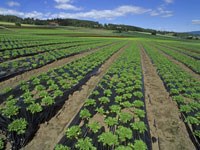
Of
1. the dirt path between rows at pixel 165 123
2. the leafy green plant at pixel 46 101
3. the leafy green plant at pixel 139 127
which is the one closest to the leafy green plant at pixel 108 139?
the leafy green plant at pixel 139 127

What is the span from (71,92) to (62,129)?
3816mm

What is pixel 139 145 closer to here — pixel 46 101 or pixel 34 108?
pixel 34 108

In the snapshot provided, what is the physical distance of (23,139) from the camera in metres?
5.73

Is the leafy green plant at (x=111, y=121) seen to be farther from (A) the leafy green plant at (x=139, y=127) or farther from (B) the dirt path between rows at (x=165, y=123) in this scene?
(B) the dirt path between rows at (x=165, y=123)

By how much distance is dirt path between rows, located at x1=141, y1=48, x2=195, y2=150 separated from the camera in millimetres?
6203

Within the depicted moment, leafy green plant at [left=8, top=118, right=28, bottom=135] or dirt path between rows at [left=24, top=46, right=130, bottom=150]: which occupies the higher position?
leafy green plant at [left=8, top=118, right=28, bottom=135]

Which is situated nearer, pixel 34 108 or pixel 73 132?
pixel 73 132

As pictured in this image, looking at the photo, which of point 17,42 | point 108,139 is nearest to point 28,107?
Result: point 108,139

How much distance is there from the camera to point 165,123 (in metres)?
7.63

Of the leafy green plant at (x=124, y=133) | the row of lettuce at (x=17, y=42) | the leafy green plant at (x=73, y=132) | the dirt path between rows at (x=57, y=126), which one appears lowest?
the dirt path between rows at (x=57, y=126)

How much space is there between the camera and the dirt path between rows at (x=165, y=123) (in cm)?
620

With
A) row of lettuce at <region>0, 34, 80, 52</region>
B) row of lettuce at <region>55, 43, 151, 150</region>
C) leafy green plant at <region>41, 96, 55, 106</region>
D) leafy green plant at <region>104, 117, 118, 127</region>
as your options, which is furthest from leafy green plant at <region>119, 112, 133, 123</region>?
row of lettuce at <region>0, 34, 80, 52</region>

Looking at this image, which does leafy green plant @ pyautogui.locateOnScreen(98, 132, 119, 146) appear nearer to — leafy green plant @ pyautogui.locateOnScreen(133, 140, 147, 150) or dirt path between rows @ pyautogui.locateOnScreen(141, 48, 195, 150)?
leafy green plant @ pyautogui.locateOnScreen(133, 140, 147, 150)

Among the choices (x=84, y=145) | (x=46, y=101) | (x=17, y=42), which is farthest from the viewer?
(x=17, y=42)
